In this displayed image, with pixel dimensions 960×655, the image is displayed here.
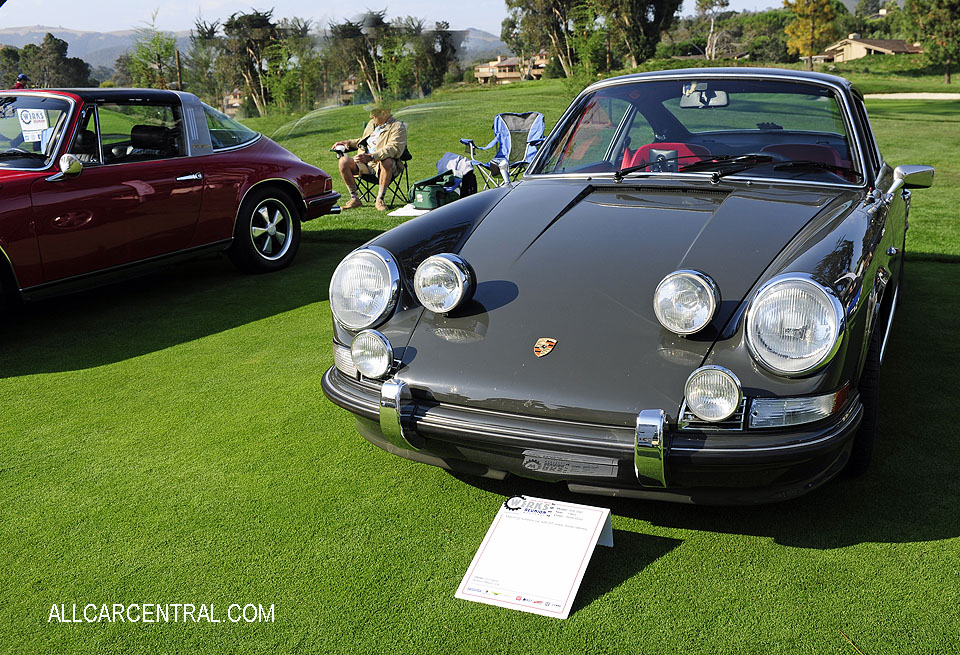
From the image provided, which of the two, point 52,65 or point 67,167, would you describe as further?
point 52,65

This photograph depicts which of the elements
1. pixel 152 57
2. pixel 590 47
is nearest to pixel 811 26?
pixel 590 47

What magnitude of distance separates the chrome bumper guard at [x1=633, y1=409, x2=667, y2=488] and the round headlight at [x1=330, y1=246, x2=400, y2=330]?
100cm

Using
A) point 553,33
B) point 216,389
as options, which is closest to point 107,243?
point 216,389

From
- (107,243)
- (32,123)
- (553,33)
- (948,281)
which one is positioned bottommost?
(948,281)

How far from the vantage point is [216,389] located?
12.8 feet

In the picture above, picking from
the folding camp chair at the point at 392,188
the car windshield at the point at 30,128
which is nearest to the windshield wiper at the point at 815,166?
the car windshield at the point at 30,128

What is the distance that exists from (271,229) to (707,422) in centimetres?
496

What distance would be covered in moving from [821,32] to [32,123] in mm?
75587

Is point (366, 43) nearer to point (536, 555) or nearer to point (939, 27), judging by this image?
point (536, 555)

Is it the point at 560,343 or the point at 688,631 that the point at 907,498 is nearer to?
the point at 688,631

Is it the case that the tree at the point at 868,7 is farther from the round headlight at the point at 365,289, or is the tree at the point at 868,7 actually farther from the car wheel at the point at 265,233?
the round headlight at the point at 365,289

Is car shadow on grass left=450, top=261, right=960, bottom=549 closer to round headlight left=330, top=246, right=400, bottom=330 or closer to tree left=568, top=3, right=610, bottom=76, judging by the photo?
round headlight left=330, top=246, right=400, bottom=330

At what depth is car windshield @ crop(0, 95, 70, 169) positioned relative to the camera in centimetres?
497

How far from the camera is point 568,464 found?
231 cm
